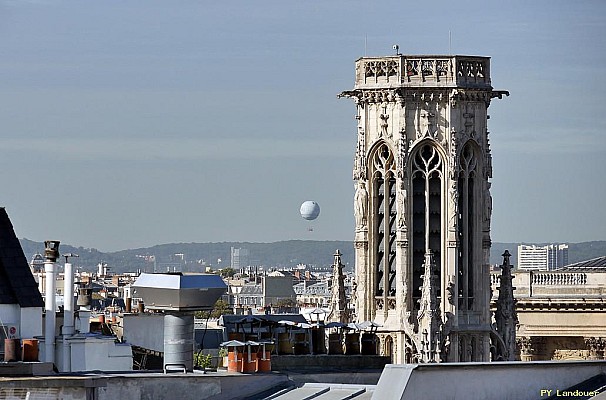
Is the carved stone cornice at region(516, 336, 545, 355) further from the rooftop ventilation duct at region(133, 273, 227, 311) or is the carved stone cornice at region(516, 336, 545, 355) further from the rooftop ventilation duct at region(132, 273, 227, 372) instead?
the rooftop ventilation duct at region(132, 273, 227, 372)

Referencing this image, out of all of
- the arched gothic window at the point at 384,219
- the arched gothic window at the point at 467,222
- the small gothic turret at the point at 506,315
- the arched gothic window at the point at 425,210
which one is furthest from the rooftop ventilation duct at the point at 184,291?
the small gothic turret at the point at 506,315

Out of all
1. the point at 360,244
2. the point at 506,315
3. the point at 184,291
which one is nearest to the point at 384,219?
the point at 360,244

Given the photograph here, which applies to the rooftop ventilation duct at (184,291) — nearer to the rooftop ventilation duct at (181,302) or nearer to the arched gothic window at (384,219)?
the rooftop ventilation duct at (181,302)

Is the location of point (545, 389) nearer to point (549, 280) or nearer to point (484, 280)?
point (484, 280)

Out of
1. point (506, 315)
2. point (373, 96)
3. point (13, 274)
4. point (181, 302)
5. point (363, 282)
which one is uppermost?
point (373, 96)

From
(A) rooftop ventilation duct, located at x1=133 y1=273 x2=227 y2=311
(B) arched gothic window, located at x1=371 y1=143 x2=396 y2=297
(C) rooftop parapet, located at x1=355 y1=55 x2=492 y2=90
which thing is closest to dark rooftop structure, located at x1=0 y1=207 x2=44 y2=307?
(A) rooftop ventilation duct, located at x1=133 y1=273 x2=227 y2=311

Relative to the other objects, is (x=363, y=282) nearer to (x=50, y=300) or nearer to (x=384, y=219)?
(x=384, y=219)
